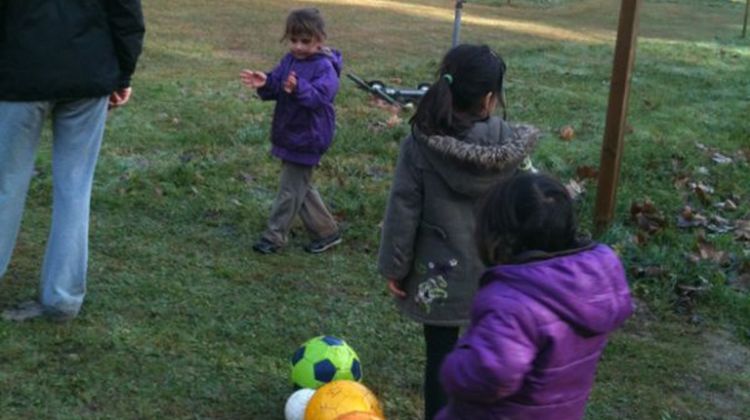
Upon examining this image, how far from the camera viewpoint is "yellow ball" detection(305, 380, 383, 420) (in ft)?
11.8

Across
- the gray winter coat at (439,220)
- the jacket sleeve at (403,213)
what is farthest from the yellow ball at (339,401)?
the jacket sleeve at (403,213)

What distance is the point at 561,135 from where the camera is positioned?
9.38 meters

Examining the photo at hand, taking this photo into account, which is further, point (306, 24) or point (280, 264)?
point (280, 264)

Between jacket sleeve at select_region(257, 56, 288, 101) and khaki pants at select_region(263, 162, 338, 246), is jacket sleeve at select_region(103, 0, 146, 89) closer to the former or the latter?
jacket sleeve at select_region(257, 56, 288, 101)

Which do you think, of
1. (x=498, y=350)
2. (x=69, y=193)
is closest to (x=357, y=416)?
(x=498, y=350)

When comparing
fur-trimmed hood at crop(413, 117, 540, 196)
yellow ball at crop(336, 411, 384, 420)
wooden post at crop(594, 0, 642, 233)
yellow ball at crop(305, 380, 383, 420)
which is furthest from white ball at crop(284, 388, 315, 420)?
wooden post at crop(594, 0, 642, 233)

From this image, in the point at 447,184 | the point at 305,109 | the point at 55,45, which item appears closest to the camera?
the point at 447,184

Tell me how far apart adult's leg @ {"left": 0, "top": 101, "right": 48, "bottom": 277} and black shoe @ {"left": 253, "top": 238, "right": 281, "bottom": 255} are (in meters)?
1.68

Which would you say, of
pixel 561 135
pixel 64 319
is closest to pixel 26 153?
pixel 64 319

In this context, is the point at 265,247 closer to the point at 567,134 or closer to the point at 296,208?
the point at 296,208

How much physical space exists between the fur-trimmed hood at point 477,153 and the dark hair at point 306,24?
7.22 ft

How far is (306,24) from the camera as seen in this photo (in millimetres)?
5574

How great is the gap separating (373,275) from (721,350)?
75.3 inches

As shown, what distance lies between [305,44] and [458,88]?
2348mm
